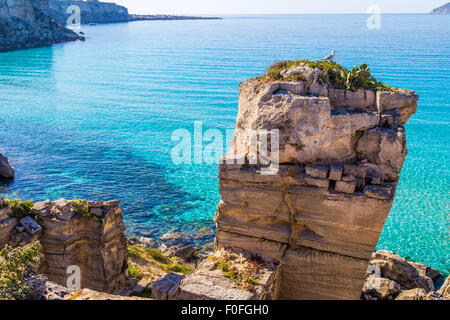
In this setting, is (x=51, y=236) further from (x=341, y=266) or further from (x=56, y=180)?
(x=56, y=180)

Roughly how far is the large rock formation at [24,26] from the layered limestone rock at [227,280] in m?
100

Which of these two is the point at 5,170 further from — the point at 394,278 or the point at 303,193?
the point at 394,278

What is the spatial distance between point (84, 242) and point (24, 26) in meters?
101

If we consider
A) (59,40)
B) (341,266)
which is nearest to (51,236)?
(341,266)

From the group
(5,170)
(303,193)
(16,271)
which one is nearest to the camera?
(16,271)

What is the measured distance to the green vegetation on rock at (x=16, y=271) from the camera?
27.2ft

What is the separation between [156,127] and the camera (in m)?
43.3

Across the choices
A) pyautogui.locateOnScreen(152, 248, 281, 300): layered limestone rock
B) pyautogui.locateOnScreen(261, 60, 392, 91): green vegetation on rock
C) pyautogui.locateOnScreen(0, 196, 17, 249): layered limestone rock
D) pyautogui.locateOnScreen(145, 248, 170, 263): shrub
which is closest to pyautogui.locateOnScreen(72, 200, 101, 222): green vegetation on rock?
pyautogui.locateOnScreen(0, 196, 17, 249): layered limestone rock

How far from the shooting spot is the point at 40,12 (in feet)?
337

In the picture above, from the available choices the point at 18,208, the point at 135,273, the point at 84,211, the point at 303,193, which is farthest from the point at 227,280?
the point at 18,208

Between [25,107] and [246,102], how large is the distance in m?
46.2

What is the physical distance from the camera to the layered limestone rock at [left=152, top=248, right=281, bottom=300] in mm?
9344

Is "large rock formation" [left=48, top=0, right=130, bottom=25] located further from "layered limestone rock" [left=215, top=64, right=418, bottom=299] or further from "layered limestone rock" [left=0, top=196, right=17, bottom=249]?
"layered limestone rock" [left=215, top=64, right=418, bottom=299]

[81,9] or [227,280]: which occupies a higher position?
[81,9]
